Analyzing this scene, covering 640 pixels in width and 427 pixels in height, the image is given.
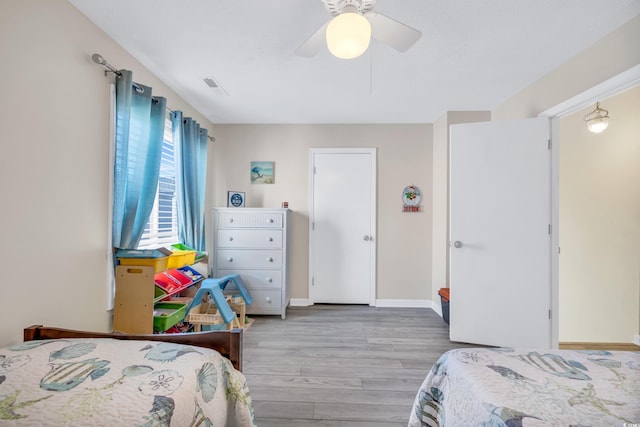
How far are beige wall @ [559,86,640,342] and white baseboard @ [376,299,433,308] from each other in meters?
1.42

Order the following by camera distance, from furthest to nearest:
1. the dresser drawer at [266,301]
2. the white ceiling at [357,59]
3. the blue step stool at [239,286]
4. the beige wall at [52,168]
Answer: the dresser drawer at [266,301], the blue step stool at [239,286], the white ceiling at [357,59], the beige wall at [52,168]

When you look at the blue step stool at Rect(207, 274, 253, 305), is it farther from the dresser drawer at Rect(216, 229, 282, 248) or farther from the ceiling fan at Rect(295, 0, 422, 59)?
the ceiling fan at Rect(295, 0, 422, 59)

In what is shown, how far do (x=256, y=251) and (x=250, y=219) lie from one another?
0.37 m

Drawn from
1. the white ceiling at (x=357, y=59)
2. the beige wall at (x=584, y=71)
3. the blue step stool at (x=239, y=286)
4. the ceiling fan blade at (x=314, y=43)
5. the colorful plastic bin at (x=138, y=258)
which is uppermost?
the white ceiling at (x=357, y=59)

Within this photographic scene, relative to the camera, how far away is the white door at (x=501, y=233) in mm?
2295

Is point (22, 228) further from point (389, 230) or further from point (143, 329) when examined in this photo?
point (389, 230)

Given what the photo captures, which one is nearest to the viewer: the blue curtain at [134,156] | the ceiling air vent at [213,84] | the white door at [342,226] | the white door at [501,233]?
the blue curtain at [134,156]

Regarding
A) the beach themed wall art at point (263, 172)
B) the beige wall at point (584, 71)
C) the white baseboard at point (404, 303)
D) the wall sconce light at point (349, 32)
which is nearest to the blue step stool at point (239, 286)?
the beach themed wall art at point (263, 172)

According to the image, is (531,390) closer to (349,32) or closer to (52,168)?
(349,32)

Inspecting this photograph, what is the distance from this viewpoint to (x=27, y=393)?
0.83 m

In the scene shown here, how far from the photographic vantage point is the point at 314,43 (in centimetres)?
150

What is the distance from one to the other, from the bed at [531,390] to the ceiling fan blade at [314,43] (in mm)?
1637

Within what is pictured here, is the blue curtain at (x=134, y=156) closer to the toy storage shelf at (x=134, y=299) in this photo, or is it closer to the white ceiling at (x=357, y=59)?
the toy storage shelf at (x=134, y=299)

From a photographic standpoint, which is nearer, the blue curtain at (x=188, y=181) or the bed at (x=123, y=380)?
the bed at (x=123, y=380)
